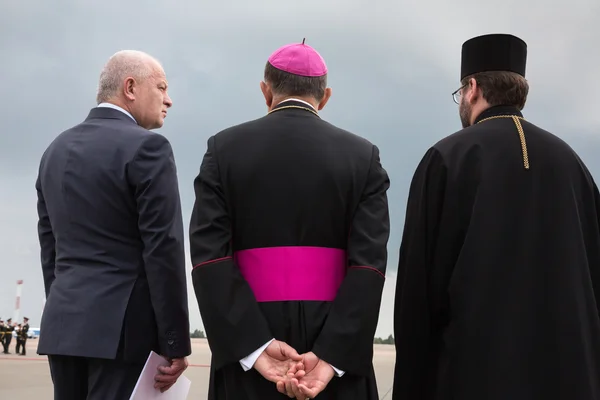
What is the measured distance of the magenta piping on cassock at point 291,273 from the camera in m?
2.92

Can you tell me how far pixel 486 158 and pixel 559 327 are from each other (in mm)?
783

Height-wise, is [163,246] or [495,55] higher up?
[495,55]

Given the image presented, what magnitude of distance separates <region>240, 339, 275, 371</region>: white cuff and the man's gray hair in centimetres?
167

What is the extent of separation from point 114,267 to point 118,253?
0.22 feet

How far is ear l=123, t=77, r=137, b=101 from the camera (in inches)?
150

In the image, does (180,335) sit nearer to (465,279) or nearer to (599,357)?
(465,279)

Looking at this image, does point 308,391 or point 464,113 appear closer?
point 308,391

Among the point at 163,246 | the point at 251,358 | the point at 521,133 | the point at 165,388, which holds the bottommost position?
the point at 165,388

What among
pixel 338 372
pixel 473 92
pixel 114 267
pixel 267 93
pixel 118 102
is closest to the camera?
pixel 338 372

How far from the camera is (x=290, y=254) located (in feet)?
9.65

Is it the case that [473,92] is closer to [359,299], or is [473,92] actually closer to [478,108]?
[478,108]

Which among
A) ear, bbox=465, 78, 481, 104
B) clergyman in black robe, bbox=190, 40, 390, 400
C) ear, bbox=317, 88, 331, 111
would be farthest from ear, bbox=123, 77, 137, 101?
ear, bbox=465, 78, 481, 104

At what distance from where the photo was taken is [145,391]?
333cm

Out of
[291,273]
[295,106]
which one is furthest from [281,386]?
[295,106]
